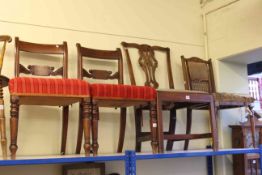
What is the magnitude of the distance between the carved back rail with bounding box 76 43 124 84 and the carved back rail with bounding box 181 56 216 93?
28.3 inches

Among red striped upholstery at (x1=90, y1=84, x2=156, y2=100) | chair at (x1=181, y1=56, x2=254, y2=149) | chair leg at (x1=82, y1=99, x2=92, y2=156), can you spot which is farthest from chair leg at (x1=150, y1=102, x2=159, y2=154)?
chair at (x1=181, y1=56, x2=254, y2=149)

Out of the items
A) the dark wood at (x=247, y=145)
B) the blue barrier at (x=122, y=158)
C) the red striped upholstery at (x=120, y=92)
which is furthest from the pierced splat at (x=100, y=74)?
the dark wood at (x=247, y=145)

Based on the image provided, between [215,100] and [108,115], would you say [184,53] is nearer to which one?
[215,100]

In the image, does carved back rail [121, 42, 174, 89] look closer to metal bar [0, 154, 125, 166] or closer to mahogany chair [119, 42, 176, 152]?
mahogany chair [119, 42, 176, 152]

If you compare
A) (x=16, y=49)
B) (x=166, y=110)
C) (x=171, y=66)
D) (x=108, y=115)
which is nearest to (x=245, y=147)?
(x=166, y=110)

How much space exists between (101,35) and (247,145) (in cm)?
181

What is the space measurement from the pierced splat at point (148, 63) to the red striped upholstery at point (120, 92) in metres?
Result: 0.72

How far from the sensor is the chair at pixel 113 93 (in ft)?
8.39

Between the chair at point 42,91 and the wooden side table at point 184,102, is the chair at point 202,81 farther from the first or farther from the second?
the chair at point 42,91

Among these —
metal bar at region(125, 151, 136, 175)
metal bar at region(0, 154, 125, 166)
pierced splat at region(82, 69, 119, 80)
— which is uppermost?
pierced splat at region(82, 69, 119, 80)

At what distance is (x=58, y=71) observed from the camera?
2.95 meters

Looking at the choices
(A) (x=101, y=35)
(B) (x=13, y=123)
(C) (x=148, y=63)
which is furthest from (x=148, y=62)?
(B) (x=13, y=123)

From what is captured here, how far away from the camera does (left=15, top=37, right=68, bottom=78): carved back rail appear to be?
2.84 metres

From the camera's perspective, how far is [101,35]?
3408 mm
